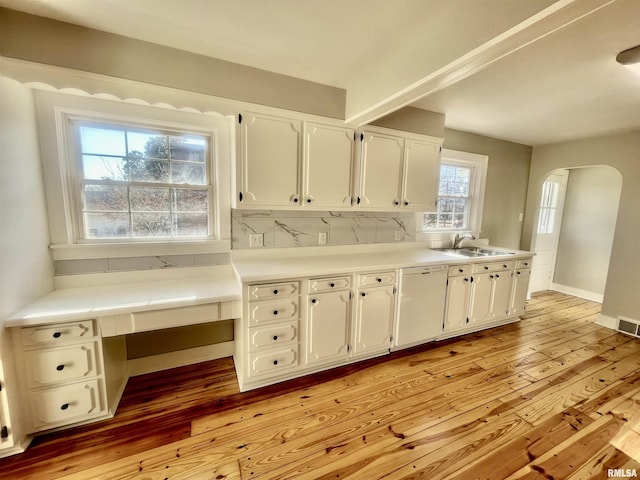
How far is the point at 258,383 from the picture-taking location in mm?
2074

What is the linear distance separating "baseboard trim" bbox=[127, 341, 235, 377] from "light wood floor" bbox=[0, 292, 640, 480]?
0.23 ft

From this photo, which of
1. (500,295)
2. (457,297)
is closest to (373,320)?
(457,297)

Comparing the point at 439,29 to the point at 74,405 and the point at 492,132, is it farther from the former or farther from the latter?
the point at 74,405

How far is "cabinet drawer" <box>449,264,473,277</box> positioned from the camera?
272 centimetres

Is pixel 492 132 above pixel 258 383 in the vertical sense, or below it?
above

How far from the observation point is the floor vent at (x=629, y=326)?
3.07 metres

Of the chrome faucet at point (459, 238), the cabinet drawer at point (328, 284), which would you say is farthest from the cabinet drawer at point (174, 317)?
the chrome faucet at point (459, 238)

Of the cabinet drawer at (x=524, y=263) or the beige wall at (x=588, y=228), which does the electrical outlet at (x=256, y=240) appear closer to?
the cabinet drawer at (x=524, y=263)

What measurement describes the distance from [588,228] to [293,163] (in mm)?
5066

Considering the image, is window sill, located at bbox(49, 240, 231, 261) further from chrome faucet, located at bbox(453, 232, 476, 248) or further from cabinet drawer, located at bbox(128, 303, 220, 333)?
chrome faucet, located at bbox(453, 232, 476, 248)

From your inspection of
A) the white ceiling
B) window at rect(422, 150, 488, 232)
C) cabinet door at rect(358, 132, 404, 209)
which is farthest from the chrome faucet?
the white ceiling

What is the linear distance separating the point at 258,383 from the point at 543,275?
5.09m

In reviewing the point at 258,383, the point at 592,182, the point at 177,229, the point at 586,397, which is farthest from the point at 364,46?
the point at 592,182

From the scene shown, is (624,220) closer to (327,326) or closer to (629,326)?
(629,326)
